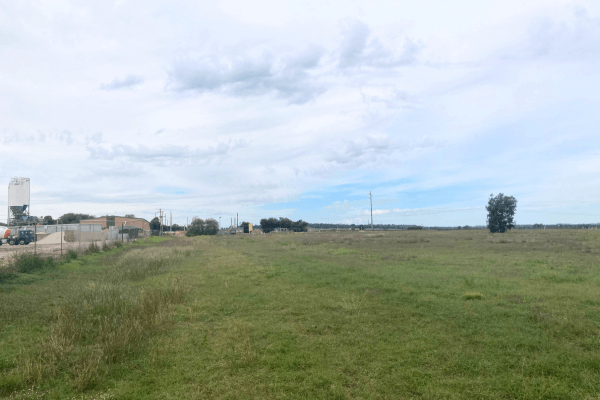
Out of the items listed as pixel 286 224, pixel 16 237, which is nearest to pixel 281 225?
pixel 286 224

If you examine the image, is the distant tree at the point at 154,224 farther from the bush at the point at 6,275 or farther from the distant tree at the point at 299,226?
the bush at the point at 6,275

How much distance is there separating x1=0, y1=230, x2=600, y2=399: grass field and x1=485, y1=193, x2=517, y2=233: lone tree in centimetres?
7406

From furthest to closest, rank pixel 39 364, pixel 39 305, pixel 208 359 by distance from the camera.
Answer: pixel 39 305
pixel 208 359
pixel 39 364

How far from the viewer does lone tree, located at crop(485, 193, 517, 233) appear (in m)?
79.8

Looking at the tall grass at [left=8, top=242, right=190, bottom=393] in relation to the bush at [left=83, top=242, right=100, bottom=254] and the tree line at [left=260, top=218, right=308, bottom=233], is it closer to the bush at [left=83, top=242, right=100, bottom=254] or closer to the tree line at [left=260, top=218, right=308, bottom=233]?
the bush at [left=83, top=242, right=100, bottom=254]

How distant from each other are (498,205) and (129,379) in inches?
3521

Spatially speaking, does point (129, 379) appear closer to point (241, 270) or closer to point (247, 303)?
point (247, 303)

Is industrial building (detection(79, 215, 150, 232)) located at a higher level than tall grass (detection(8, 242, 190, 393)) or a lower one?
higher

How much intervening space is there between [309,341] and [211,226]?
11795 cm

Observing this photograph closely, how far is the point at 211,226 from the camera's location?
121375 millimetres

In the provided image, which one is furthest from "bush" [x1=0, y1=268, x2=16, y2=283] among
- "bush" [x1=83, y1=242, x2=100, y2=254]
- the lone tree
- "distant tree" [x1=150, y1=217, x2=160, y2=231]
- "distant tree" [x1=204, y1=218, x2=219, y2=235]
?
"distant tree" [x1=150, y1=217, x2=160, y2=231]

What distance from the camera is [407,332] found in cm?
792

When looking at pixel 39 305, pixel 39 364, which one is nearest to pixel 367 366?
pixel 39 364

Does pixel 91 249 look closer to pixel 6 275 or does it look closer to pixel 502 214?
pixel 6 275
